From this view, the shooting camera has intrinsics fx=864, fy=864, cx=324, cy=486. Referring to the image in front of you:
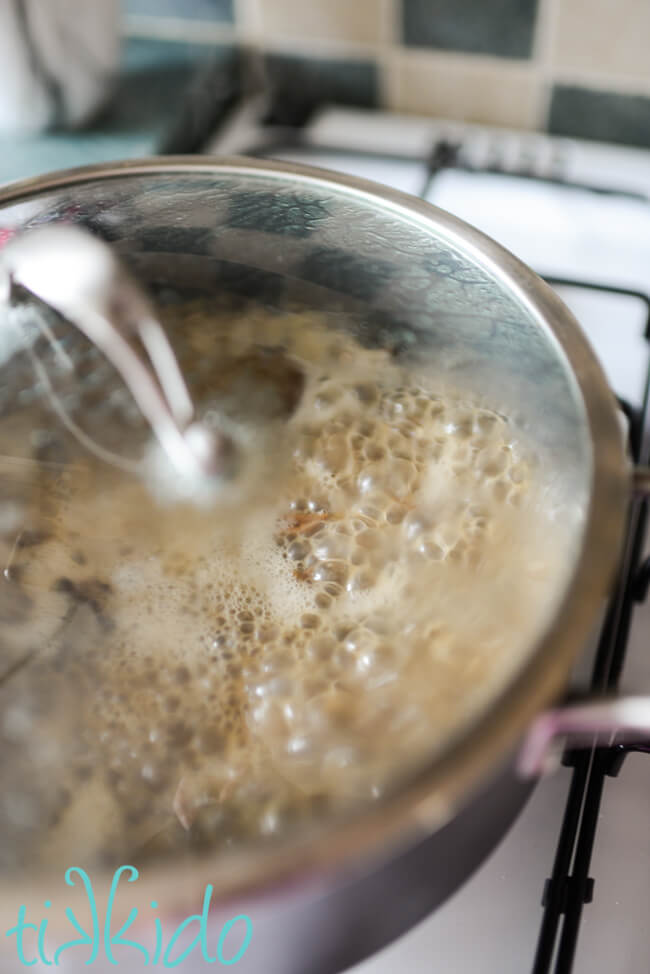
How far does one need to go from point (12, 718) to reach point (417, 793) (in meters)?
0.25

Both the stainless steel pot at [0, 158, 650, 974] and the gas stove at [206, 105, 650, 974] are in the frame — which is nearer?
the stainless steel pot at [0, 158, 650, 974]

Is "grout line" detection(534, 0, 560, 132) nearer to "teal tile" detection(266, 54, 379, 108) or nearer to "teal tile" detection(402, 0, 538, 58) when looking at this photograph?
"teal tile" detection(402, 0, 538, 58)

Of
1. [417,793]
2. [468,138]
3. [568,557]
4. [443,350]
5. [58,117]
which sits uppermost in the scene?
[468,138]

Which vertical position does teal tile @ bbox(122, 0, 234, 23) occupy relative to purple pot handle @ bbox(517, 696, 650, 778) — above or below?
above

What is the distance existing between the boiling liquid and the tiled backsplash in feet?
1.42

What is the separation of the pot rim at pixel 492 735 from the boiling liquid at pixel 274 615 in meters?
0.02

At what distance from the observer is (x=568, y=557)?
0.34 metres

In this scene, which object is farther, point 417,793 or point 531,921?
point 531,921

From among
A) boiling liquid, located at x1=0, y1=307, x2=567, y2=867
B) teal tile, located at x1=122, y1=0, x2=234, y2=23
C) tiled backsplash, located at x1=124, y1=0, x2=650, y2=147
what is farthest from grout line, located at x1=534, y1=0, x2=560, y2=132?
boiling liquid, located at x1=0, y1=307, x2=567, y2=867

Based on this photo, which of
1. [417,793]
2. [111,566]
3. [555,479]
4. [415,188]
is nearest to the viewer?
[417,793]

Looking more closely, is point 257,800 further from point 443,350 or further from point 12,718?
point 443,350

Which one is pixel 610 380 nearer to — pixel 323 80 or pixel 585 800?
pixel 585 800

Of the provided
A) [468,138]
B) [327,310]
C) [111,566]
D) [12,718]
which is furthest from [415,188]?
[12,718]

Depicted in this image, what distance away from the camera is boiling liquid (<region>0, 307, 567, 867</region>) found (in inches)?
15.0
